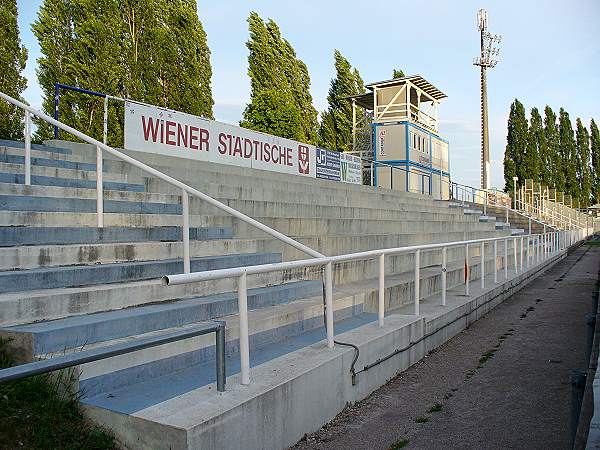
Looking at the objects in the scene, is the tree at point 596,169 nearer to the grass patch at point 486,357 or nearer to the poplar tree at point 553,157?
the poplar tree at point 553,157

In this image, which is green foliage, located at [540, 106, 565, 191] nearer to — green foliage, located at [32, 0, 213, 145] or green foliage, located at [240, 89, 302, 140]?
green foliage, located at [240, 89, 302, 140]

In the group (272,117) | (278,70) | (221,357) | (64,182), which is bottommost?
(221,357)

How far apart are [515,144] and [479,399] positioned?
60.1m

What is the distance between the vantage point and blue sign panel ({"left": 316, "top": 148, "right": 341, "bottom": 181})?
1566 centimetres

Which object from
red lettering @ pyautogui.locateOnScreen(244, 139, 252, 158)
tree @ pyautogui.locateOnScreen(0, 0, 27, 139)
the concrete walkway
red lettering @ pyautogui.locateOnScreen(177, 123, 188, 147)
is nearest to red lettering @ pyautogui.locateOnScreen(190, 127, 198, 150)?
red lettering @ pyautogui.locateOnScreen(177, 123, 188, 147)

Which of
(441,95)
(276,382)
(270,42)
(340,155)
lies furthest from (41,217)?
(270,42)

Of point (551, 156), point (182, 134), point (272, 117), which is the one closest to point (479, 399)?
point (182, 134)

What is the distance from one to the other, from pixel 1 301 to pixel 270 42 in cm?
3873

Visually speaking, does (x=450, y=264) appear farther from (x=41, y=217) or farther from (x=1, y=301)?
(x=1, y=301)

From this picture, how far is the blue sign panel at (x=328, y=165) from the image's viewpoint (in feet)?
51.4

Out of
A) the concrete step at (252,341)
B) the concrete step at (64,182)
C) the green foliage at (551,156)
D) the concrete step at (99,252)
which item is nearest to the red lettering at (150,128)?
the concrete step at (64,182)

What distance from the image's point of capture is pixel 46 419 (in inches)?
116

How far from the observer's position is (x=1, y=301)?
363cm

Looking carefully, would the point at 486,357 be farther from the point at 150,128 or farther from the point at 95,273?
the point at 150,128
